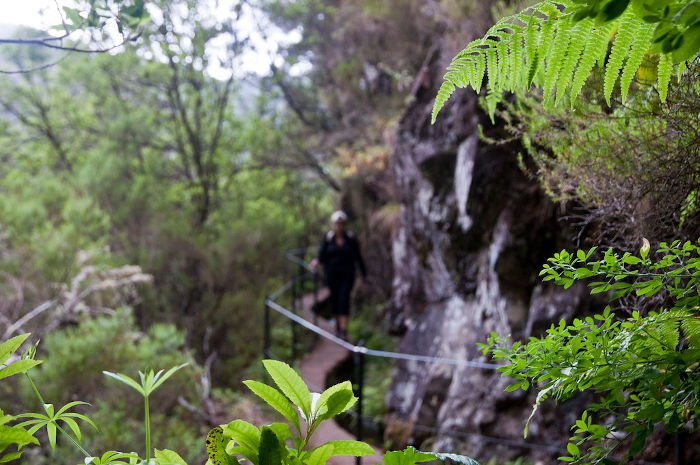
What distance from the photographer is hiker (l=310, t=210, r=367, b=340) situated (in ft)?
23.6

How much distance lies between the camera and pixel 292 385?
0.81 meters

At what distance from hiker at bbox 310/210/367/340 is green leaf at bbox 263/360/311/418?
6228mm

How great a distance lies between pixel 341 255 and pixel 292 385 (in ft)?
21.1

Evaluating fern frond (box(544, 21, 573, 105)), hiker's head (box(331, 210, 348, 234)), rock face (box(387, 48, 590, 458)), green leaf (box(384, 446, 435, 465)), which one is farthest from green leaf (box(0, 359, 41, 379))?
hiker's head (box(331, 210, 348, 234))

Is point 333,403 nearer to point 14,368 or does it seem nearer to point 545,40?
point 14,368

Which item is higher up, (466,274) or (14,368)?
(14,368)

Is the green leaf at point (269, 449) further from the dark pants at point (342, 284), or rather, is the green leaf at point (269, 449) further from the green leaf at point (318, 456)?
the dark pants at point (342, 284)

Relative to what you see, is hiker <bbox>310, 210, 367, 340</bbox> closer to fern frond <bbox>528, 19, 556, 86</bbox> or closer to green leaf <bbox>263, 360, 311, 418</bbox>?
fern frond <bbox>528, 19, 556, 86</bbox>

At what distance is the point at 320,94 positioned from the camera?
12.6 metres

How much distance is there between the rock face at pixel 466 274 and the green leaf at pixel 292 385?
3084mm

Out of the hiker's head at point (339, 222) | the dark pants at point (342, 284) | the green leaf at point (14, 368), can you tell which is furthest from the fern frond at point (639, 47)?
the dark pants at point (342, 284)

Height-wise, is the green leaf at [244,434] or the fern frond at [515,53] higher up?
the fern frond at [515,53]

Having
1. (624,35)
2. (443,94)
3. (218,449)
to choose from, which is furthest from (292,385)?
(624,35)

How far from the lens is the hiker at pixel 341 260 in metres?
7.20
